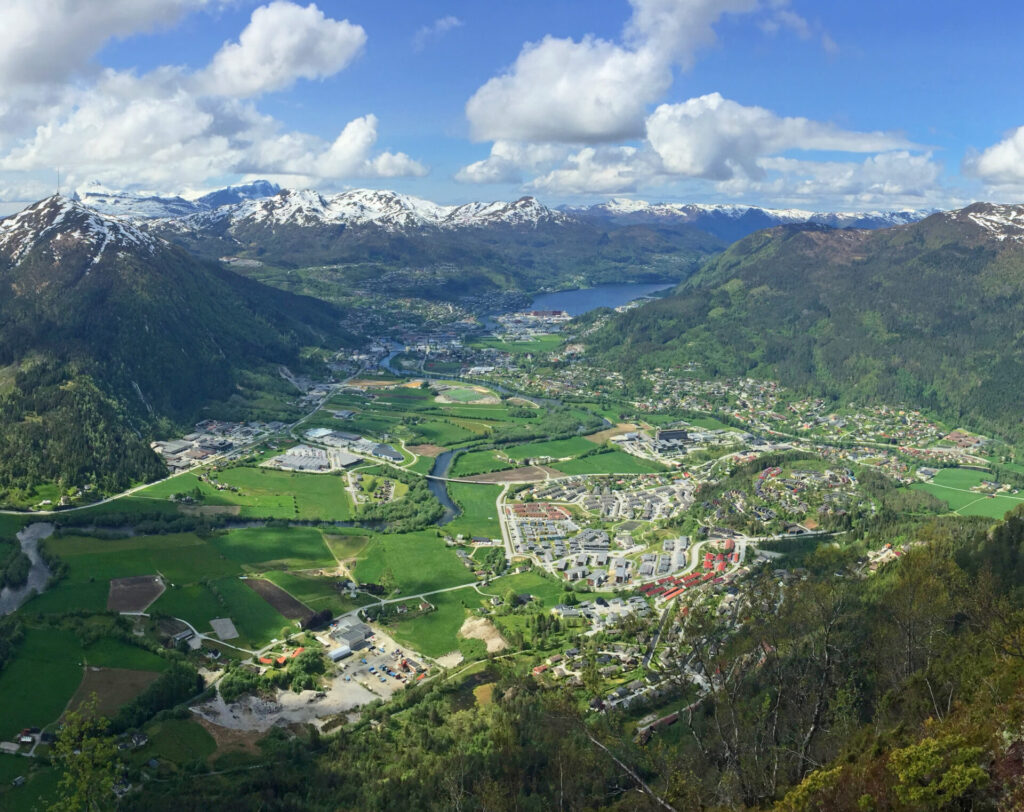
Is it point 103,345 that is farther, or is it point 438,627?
point 103,345

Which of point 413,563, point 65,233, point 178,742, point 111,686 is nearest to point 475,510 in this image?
point 413,563

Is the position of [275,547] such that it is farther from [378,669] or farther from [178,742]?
[178,742]

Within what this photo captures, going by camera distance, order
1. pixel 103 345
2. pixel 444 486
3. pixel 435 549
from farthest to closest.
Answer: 1. pixel 103 345
2. pixel 444 486
3. pixel 435 549

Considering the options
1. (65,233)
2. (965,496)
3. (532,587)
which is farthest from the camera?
(65,233)

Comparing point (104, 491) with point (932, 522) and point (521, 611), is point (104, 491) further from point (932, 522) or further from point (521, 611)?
point (932, 522)

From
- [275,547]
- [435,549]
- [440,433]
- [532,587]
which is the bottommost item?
[532,587]

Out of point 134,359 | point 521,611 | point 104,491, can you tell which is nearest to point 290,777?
point 521,611

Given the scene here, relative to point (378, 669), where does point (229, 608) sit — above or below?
above

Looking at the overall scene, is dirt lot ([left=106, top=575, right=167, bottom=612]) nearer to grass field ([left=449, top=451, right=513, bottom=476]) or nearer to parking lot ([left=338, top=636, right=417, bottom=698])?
parking lot ([left=338, top=636, right=417, bottom=698])
